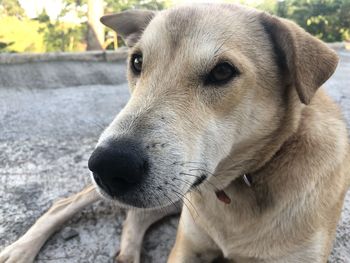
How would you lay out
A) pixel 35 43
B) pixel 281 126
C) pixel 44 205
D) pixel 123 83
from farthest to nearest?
1. pixel 35 43
2. pixel 123 83
3. pixel 44 205
4. pixel 281 126

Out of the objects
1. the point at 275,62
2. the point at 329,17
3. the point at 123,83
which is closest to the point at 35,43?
the point at 123,83

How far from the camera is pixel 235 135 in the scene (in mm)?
2082

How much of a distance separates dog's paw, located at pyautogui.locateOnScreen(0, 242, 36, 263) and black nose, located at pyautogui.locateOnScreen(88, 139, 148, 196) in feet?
4.87

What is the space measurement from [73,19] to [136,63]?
10.1 meters

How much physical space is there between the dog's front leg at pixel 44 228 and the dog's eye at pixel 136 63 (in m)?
1.36

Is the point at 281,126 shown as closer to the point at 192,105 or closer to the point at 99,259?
the point at 192,105

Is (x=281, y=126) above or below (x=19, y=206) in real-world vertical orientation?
above

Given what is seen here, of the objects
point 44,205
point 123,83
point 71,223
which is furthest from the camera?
point 123,83

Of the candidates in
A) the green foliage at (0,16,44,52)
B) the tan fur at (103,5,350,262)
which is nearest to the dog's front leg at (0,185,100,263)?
the tan fur at (103,5,350,262)

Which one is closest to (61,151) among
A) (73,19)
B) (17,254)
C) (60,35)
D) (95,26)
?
(17,254)

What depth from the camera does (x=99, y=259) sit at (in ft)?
9.67

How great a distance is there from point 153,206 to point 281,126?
84cm

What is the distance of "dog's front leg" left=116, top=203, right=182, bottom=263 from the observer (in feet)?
9.58

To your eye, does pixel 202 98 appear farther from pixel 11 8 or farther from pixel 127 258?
pixel 11 8
